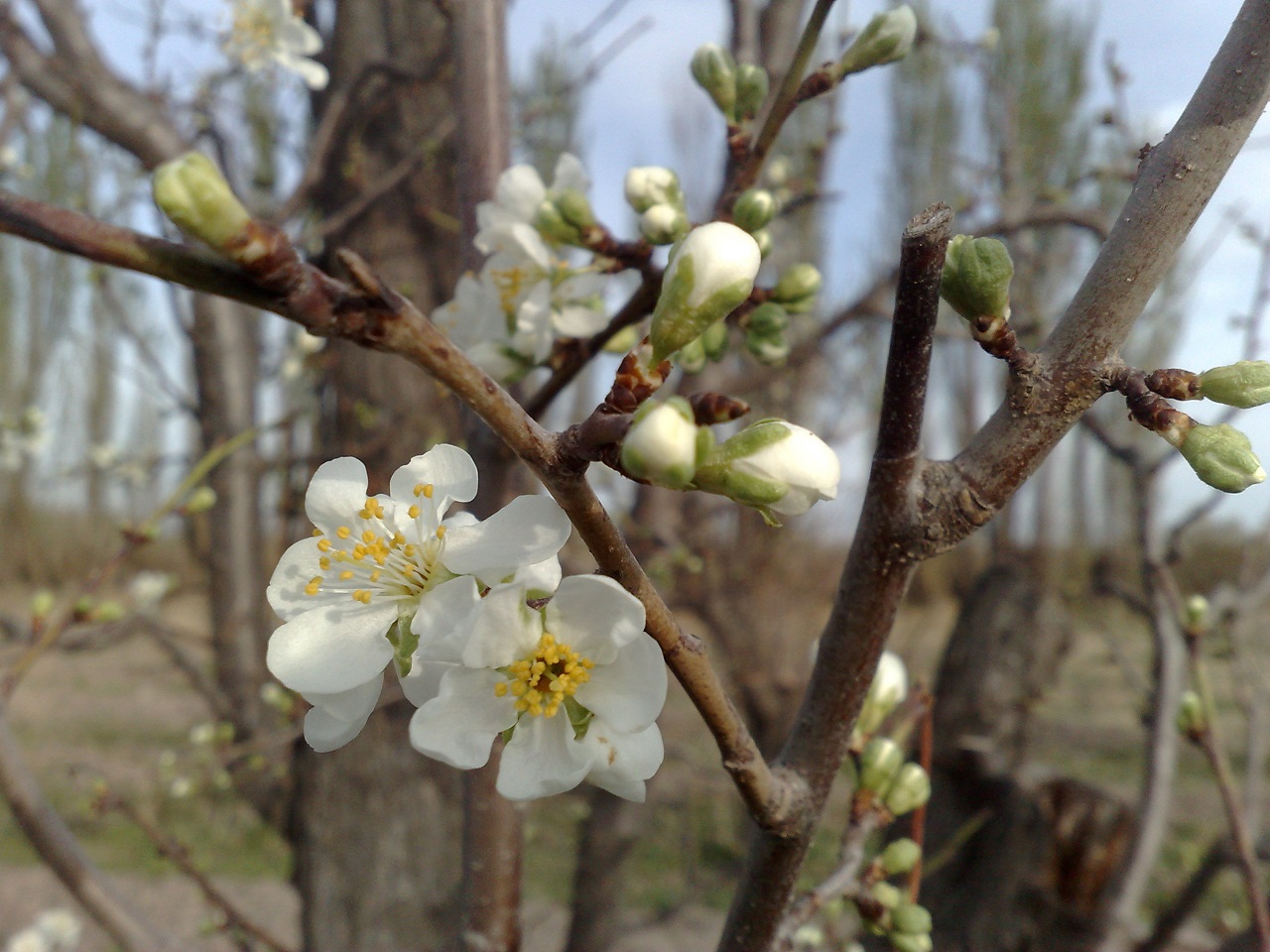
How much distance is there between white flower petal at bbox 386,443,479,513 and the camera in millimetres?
A: 719

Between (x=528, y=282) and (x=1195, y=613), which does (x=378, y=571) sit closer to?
(x=528, y=282)

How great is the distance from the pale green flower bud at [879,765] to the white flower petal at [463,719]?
0.47m

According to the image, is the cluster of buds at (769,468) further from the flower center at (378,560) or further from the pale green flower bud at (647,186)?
the pale green flower bud at (647,186)

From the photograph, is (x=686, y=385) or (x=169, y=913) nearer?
(x=686, y=385)

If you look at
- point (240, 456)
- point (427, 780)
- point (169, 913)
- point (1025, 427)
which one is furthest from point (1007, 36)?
point (169, 913)

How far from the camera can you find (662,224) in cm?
100

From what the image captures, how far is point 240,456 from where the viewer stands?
2.97m

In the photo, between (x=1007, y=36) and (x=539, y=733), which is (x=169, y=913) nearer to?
(x=539, y=733)

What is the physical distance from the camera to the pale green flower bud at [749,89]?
40.8 inches

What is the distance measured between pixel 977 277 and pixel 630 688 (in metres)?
0.38

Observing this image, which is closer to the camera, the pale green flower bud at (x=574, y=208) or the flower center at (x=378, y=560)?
the flower center at (x=378, y=560)

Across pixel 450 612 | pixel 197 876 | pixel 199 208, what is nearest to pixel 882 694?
pixel 450 612

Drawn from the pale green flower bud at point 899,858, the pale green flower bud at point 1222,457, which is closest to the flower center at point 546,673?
the pale green flower bud at point 1222,457

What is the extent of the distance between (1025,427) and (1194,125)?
0.24 metres
